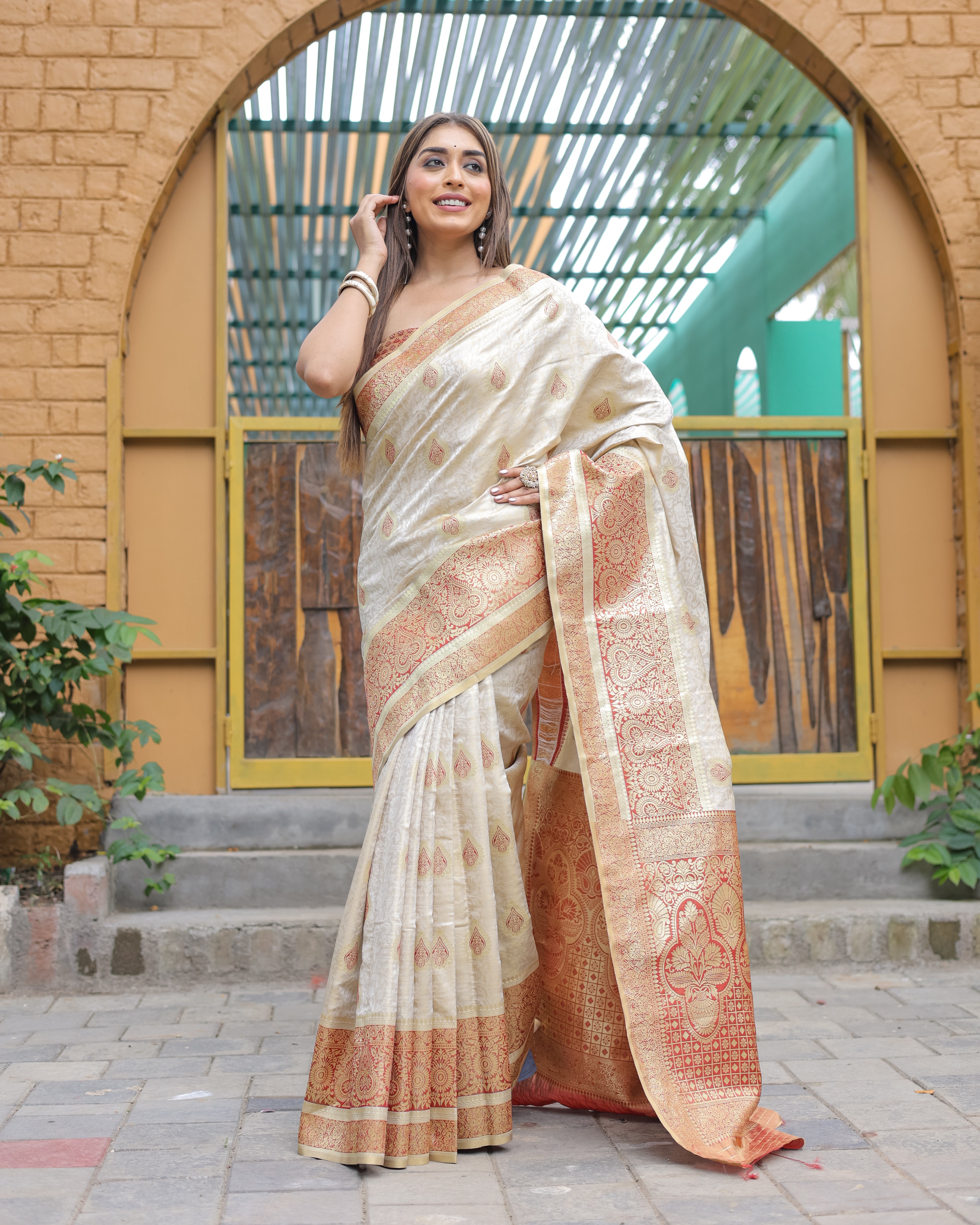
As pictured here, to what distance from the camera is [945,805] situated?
13.7ft

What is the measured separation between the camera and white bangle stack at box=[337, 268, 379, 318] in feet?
8.11

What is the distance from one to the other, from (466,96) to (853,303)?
1377cm

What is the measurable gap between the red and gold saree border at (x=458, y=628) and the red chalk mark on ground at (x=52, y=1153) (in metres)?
0.84

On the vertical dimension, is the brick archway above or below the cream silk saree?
above

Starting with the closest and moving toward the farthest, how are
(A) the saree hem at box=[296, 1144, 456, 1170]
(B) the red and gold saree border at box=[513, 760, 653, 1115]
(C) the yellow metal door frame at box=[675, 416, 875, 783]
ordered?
(A) the saree hem at box=[296, 1144, 456, 1170] → (B) the red and gold saree border at box=[513, 760, 653, 1115] → (C) the yellow metal door frame at box=[675, 416, 875, 783]

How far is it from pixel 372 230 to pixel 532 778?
3.90 feet

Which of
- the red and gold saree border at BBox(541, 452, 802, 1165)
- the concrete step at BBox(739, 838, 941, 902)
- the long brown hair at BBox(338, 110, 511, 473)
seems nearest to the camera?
the red and gold saree border at BBox(541, 452, 802, 1165)

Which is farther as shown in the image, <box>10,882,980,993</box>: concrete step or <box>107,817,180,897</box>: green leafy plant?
<box>107,817,180,897</box>: green leafy plant

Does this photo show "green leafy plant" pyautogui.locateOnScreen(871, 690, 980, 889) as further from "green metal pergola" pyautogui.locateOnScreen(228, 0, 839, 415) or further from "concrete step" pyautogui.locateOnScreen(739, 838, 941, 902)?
"green metal pergola" pyautogui.locateOnScreen(228, 0, 839, 415)

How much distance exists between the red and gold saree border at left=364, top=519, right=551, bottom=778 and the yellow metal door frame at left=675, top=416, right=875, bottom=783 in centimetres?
226

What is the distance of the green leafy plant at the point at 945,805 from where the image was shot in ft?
13.0

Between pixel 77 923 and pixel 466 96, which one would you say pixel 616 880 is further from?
pixel 466 96

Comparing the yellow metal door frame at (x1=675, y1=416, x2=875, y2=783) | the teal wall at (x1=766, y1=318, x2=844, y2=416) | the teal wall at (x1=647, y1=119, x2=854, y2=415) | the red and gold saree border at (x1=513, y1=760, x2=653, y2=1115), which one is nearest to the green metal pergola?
the teal wall at (x1=647, y1=119, x2=854, y2=415)

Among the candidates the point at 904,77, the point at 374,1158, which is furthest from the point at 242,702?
the point at 904,77
